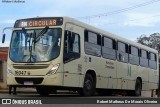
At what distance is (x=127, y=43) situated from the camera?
24.5 metres

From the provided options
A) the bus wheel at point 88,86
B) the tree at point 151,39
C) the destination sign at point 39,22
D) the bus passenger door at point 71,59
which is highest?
the tree at point 151,39

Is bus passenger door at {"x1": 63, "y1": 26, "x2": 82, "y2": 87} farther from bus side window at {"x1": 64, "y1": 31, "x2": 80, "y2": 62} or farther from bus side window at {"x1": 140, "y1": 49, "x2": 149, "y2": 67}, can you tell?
bus side window at {"x1": 140, "y1": 49, "x2": 149, "y2": 67}

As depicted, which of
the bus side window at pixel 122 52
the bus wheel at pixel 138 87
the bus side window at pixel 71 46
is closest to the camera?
the bus side window at pixel 71 46

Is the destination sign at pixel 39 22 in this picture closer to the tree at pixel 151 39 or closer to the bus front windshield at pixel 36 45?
the bus front windshield at pixel 36 45

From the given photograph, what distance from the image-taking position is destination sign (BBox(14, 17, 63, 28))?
57.4 feet

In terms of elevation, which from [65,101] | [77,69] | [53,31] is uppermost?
[53,31]

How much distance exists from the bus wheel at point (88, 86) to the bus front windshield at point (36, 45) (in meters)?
2.50

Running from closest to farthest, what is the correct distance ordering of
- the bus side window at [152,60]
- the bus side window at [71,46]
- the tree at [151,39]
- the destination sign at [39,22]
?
the bus side window at [71,46] → the destination sign at [39,22] → the bus side window at [152,60] → the tree at [151,39]

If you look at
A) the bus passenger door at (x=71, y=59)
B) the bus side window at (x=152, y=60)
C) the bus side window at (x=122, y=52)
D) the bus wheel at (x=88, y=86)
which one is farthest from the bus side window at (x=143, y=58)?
the bus passenger door at (x=71, y=59)

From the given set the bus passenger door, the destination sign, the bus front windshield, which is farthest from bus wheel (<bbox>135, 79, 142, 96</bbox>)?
the bus front windshield

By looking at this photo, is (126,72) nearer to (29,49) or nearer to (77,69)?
(77,69)

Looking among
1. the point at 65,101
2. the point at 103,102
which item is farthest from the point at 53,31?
the point at 103,102

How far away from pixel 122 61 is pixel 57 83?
7.32 meters

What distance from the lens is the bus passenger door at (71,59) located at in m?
17.3
